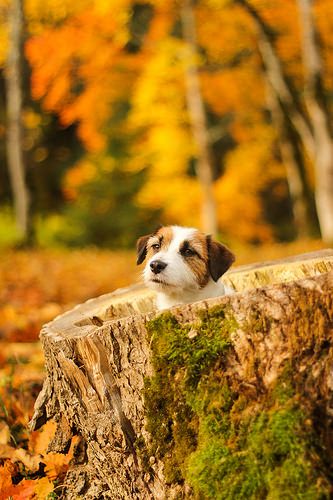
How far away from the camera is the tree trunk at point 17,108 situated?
15563mm

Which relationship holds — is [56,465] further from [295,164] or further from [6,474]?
[295,164]

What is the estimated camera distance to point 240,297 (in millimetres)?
2785

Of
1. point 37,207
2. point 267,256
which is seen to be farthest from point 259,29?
point 37,207

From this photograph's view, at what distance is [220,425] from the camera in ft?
9.23

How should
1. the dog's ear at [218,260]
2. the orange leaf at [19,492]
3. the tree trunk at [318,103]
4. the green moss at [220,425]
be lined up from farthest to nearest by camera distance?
1. the tree trunk at [318,103]
2. the dog's ear at [218,260]
3. the orange leaf at [19,492]
4. the green moss at [220,425]

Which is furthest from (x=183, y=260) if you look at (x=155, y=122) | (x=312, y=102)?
(x=155, y=122)

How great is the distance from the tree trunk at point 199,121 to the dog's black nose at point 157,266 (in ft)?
48.9

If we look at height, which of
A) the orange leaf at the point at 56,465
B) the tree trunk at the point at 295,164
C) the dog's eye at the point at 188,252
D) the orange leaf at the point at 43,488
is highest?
the tree trunk at the point at 295,164

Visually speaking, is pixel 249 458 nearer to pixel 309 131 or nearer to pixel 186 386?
pixel 186 386

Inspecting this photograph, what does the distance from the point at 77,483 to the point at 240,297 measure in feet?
4.62

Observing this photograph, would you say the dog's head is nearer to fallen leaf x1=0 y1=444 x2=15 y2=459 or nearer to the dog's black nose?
the dog's black nose

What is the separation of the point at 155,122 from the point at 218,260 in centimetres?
1754

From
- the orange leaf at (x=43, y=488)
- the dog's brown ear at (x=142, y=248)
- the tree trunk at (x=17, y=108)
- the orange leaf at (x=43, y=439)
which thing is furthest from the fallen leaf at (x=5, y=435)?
the tree trunk at (x=17, y=108)

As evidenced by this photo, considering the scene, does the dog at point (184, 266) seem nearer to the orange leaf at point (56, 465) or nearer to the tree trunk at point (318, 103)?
the orange leaf at point (56, 465)
